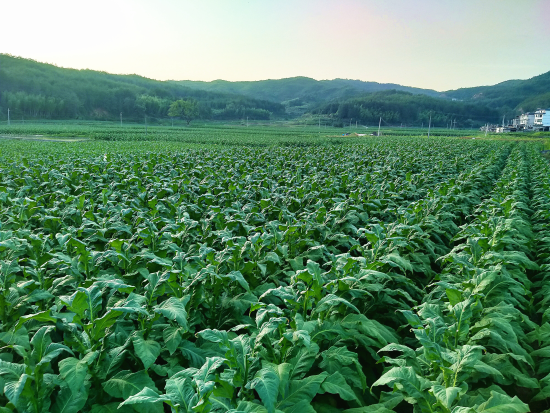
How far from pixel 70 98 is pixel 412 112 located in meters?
131

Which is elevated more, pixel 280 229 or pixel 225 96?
pixel 225 96

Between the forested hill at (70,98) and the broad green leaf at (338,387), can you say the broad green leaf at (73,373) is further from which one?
the forested hill at (70,98)

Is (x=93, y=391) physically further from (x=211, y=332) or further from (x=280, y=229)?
(x=280, y=229)

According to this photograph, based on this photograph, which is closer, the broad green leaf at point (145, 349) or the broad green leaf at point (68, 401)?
the broad green leaf at point (68, 401)

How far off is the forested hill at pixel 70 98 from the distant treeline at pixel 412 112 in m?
36.9

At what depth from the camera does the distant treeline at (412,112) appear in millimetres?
146875

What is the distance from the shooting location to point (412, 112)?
15425 cm

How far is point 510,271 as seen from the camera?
196 inches

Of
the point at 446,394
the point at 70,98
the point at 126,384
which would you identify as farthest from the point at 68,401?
the point at 70,98

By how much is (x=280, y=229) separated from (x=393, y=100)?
171 m

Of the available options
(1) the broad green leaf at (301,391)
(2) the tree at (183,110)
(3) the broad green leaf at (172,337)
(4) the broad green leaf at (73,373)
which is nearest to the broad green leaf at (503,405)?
(1) the broad green leaf at (301,391)

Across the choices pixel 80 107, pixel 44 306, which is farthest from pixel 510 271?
pixel 80 107

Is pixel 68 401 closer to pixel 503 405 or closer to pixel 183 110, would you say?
pixel 503 405

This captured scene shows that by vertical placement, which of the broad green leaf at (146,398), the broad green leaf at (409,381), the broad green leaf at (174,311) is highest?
the broad green leaf at (174,311)
